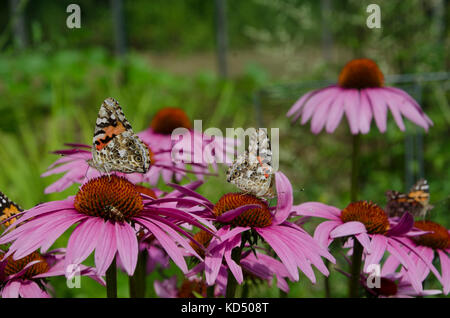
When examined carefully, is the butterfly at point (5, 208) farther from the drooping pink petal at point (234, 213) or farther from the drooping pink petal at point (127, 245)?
the drooping pink petal at point (234, 213)

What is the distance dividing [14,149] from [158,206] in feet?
9.72

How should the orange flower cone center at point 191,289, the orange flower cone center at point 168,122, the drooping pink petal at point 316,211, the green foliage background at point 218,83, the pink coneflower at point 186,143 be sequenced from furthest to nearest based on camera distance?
the green foliage background at point 218,83 < the orange flower cone center at point 168,122 < the pink coneflower at point 186,143 < the orange flower cone center at point 191,289 < the drooping pink petal at point 316,211

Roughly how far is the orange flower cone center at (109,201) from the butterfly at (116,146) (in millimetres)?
118

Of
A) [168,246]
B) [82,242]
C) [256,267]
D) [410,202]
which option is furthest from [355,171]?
[82,242]

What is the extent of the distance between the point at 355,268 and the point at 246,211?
31cm

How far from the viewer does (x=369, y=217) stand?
3.56 ft

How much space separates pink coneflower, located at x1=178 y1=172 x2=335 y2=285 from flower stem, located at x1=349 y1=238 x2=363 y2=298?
144mm

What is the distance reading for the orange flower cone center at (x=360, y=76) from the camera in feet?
5.68

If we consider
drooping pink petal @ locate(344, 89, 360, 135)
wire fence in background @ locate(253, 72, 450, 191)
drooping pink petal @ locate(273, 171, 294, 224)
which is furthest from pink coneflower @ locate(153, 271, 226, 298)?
wire fence in background @ locate(253, 72, 450, 191)

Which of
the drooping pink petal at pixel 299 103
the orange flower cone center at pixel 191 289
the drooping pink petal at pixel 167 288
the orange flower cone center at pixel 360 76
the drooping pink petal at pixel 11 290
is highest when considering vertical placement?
the orange flower cone center at pixel 360 76

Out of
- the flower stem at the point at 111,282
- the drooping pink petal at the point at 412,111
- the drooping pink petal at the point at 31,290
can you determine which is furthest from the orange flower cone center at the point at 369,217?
the drooping pink petal at the point at 31,290

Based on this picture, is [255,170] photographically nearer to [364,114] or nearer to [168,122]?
[364,114]

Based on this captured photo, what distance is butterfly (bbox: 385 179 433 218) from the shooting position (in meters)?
1.26

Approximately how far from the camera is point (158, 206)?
990mm
